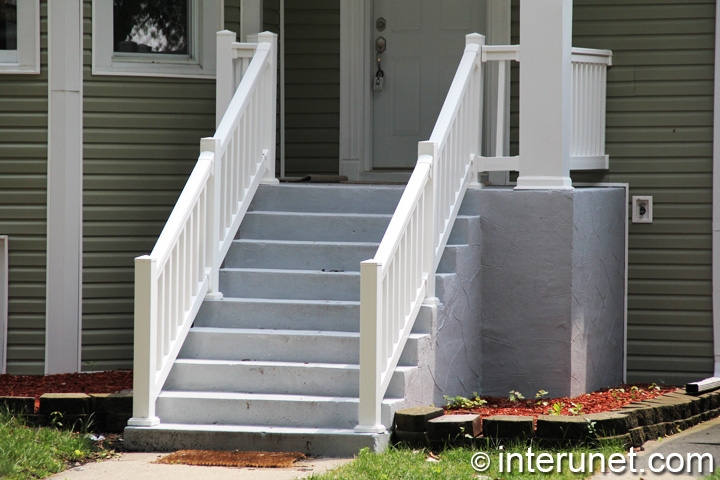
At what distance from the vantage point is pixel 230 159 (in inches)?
282

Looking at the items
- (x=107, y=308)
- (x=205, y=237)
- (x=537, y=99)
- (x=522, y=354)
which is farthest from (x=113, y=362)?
(x=537, y=99)

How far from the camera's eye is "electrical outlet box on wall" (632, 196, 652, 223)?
8.43m

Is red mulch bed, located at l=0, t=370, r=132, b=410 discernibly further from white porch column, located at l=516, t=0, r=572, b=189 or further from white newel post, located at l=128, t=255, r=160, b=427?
white porch column, located at l=516, t=0, r=572, b=189

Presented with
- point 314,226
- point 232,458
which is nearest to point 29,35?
point 314,226

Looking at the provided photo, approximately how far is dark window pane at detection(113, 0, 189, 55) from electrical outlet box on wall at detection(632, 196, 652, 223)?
3.84 metres

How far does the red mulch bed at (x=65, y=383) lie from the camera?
731cm

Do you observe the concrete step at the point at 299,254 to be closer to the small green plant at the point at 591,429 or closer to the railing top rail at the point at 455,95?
the railing top rail at the point at 455,95

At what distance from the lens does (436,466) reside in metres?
5.32

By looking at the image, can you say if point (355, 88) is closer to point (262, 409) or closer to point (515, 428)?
point (262, 409)

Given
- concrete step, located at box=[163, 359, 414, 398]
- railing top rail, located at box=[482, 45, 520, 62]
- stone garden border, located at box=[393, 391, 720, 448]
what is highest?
railing top rail, located at box=[482, 45, 520, 62]

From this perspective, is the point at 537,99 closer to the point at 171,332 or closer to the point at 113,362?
the point at 171,332

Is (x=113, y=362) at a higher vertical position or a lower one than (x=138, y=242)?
lower

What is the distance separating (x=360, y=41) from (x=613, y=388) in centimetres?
356

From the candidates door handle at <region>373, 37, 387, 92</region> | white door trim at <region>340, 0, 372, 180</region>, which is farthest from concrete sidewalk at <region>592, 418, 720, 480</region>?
door handle at <region>373, 37, 387, 92</region>
